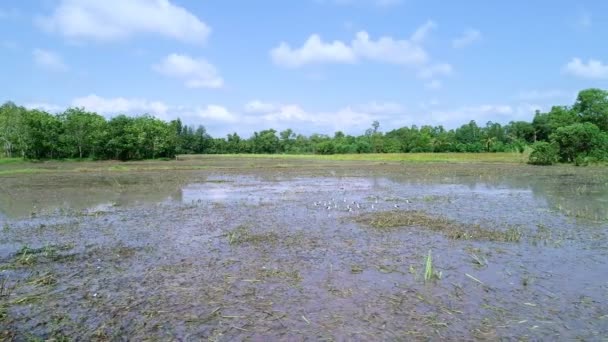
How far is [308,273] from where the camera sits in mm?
8719

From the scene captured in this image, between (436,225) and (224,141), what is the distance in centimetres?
11528

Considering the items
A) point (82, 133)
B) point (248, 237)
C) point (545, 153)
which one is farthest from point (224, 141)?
point (248, 237)

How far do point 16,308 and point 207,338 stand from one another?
378 cm

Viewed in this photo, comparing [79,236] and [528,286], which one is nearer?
[528,286]

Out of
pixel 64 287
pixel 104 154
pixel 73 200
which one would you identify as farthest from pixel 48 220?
pixel 104 154

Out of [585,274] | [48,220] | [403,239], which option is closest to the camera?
[585,274]

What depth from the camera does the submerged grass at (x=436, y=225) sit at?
1163 cm

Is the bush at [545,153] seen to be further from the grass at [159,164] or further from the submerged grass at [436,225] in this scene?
the submerged grass at [436,225]

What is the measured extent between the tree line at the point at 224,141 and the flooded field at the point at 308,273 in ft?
121

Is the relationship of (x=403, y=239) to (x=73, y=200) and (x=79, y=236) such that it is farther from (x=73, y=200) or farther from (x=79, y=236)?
(x=73, y=200)

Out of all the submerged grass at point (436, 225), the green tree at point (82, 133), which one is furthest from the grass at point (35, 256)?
the green tree at point (82, 133)

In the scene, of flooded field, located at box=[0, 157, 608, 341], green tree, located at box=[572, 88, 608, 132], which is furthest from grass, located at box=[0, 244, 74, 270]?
green tree, located at box=[572, 88, 608, 132]

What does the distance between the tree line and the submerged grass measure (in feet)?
136

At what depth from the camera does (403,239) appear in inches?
460
